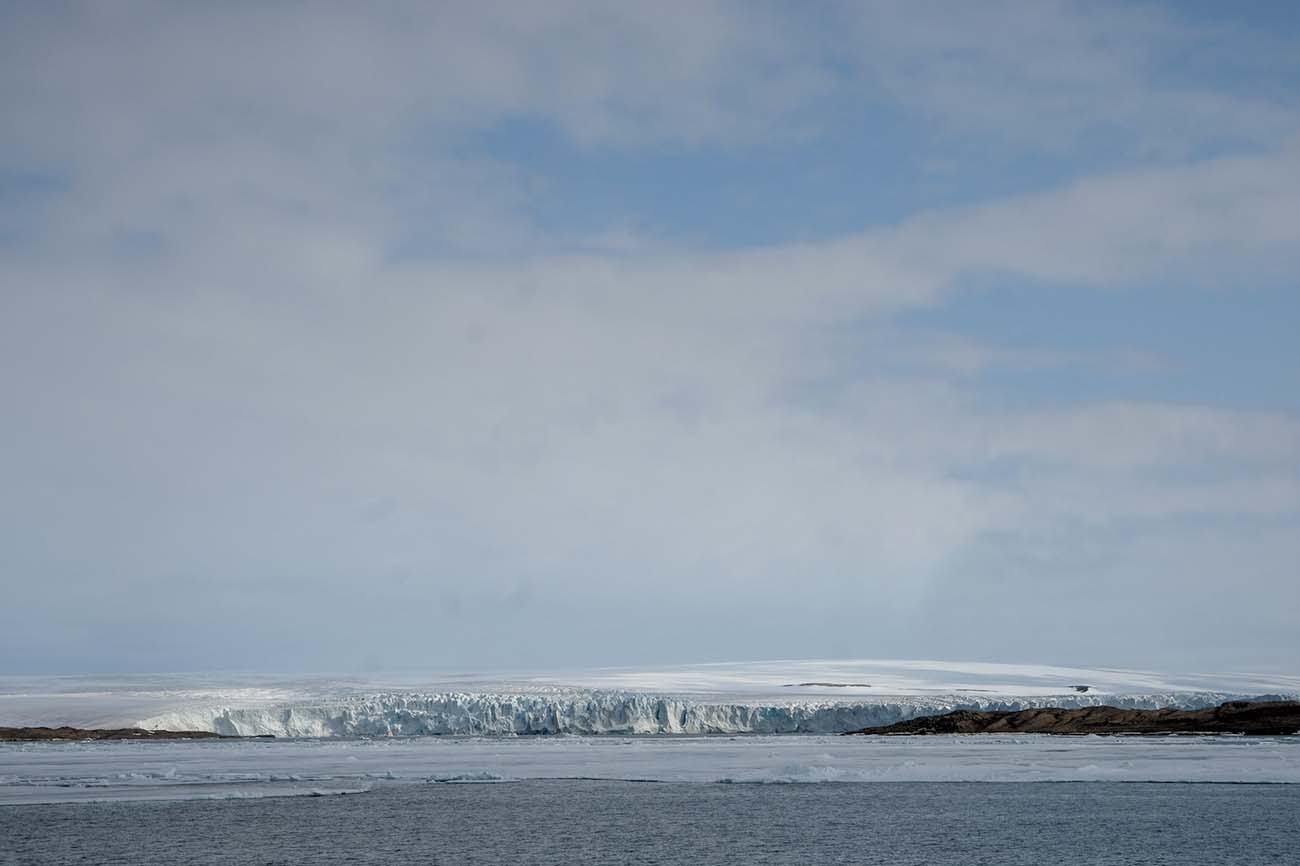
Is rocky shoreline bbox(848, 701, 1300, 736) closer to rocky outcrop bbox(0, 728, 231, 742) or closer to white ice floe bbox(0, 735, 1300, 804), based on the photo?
white ice floe bbox(0, 735, 1300, 804)

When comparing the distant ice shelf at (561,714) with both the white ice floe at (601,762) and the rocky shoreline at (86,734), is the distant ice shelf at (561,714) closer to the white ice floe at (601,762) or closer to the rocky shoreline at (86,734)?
the rocky shoreline at (86,734)

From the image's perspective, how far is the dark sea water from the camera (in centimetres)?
1435

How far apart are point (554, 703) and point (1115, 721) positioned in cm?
1780

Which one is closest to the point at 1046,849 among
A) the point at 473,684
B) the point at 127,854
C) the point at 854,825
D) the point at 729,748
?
the point at 854,825

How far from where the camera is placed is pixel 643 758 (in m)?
29.6

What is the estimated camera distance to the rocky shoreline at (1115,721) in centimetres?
4000

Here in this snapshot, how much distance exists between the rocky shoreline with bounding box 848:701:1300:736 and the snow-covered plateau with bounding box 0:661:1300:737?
2.57 ft

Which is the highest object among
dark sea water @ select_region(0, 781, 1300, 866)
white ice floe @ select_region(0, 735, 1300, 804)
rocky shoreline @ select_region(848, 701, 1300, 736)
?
rocky shoreline @ select_region(848, 701, 1300, 736)

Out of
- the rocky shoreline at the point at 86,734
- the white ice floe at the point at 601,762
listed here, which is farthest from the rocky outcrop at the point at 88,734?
the white ice floe at the point at 601,762

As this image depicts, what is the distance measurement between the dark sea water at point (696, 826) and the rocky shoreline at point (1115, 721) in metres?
19.5

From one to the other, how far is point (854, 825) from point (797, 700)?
31432 millimetres

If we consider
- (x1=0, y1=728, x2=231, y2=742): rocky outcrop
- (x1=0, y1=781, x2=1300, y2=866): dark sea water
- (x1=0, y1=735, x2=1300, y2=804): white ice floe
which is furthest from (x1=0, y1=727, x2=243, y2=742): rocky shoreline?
(x1=0, y1=781, x2=1300, y2=866): dark sea water

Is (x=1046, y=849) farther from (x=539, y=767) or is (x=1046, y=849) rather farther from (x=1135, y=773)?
(x=539, y=767)

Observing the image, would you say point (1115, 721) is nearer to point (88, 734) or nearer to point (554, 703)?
point (554, 703)
